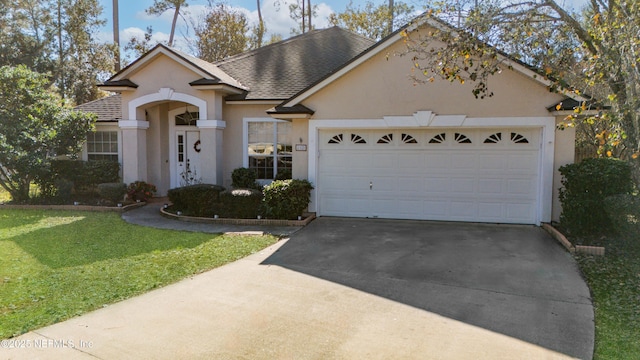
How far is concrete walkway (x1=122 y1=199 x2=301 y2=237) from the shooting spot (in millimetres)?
10820

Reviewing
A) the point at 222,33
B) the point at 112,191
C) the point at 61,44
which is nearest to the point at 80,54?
the point at 61,44

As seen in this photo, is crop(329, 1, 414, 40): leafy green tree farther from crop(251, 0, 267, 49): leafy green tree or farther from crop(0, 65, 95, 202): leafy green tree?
crop(0, 65, 95, 202): leafy green tree

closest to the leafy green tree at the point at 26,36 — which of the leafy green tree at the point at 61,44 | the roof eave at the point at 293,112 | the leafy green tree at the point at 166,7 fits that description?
the leafy green tree at the point at 61,44

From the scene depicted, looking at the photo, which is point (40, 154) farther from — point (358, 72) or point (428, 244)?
point (428, 244)

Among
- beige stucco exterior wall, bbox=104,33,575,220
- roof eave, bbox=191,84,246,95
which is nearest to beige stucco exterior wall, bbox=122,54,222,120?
beige stucco exterior wall, bbox=104,33,575,220

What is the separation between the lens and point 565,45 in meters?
8.73

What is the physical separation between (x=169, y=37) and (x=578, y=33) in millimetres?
29947

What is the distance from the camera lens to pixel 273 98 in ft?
46.2

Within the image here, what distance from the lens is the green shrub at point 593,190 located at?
28.7 ft

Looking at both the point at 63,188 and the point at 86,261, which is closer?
the point at 86,261

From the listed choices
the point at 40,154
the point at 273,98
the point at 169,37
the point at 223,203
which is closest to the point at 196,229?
the point at 223,203

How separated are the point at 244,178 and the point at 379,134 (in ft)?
15.3

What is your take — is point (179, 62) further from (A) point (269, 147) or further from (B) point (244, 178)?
(B) point (244, 178)

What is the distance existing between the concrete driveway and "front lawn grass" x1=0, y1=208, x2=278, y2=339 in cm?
38
